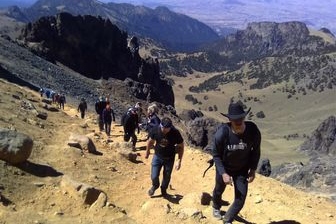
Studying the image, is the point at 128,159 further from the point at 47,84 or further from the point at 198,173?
the point at 47,84

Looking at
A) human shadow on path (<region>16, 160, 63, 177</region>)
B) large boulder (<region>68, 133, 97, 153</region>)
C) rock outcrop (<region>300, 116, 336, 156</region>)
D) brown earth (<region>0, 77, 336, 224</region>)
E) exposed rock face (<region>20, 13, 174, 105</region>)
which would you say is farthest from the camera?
rock outcrop (<region>300, 116, 336, 156</region>)

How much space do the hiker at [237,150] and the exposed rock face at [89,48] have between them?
198ft

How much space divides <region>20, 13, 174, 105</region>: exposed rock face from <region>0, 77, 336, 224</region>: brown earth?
5328 centimetres

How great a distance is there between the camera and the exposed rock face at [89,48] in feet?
239

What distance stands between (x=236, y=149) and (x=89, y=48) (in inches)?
2819

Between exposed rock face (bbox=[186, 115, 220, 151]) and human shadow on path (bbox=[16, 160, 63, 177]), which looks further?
exposed rock face (bbox=[186, 115, 220, 151])

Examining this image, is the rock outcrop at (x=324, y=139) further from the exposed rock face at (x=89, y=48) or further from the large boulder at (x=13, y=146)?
the large boulder at (x=13, y=146)

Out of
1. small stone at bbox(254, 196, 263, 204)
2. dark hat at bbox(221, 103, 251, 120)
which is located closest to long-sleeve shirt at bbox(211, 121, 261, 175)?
dark hat at bbox(221, 103, 251, 120)

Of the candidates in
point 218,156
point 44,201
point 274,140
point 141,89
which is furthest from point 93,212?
point 274,140

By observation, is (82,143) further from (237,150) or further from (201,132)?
(201,132)

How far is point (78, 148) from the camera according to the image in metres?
14.9

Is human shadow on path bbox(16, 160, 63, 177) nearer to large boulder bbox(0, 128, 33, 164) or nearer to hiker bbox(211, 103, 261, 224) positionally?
large boulder bbox(0, 128, 33, 164)

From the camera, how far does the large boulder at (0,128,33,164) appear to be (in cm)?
1040

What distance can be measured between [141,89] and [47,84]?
82.4 ft
